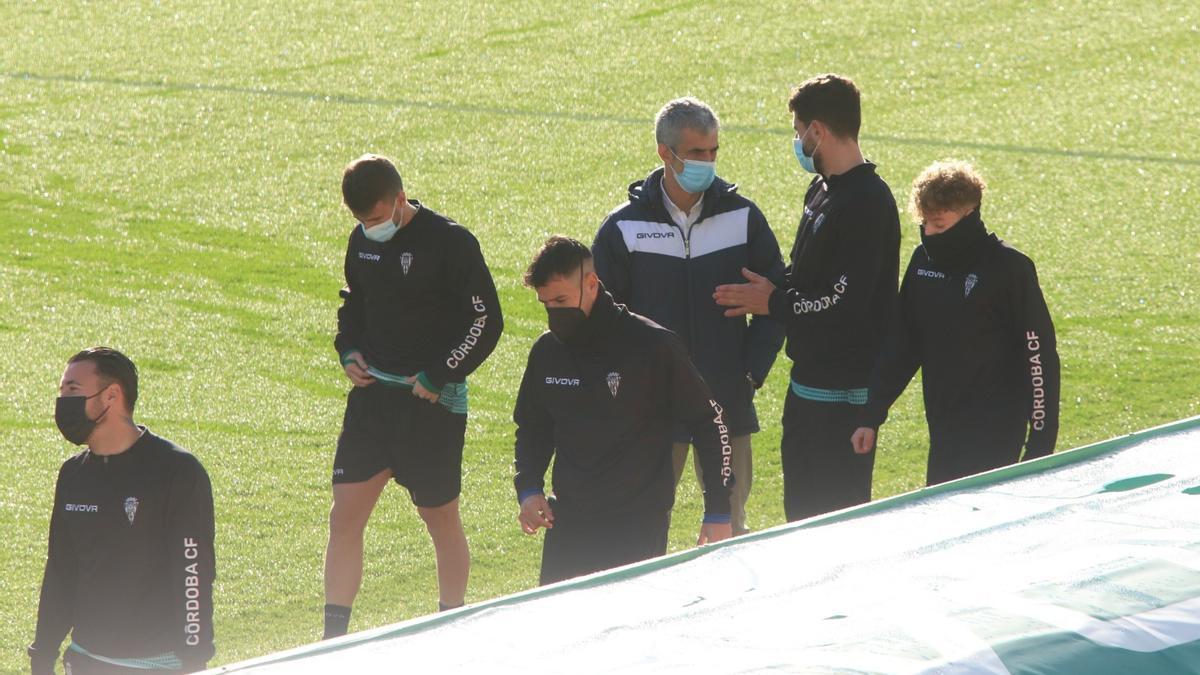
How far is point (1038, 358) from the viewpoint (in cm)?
420

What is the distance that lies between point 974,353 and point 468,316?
5.07 ft

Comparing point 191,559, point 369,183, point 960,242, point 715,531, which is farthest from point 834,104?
point 191,559

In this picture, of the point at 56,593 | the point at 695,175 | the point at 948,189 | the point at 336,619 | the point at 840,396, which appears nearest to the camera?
the point at 56,593

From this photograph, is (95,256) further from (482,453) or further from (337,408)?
(482,453)

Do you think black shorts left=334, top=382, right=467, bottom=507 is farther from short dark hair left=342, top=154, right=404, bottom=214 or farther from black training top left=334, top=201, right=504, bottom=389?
short dark hair left=342, top=154, right=404, bottom=214

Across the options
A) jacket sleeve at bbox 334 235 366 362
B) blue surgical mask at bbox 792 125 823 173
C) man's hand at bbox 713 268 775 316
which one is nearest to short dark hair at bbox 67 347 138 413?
jacket sleeve at bbox 334 235 366 362

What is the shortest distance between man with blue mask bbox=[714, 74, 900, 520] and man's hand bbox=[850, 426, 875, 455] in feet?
0.20

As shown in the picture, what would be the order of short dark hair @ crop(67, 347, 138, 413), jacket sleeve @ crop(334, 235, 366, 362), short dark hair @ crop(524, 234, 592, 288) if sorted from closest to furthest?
short dark hair @ crop(67, 347, 138, 413)
short dark hair @ crop(524, 234, 592, 288)
jacket sleeve @ crop(334, 235, 366, 362)

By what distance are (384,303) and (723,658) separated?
2.80 m

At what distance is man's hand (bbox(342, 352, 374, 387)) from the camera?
4.89 metres

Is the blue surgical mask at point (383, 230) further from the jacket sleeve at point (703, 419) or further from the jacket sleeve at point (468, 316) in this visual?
the jacket sleeve at point (703, 419)

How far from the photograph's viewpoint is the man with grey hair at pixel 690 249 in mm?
4723

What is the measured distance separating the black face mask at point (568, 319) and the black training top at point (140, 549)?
0.97 metres

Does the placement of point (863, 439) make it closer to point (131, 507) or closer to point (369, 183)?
point (369, 183)
